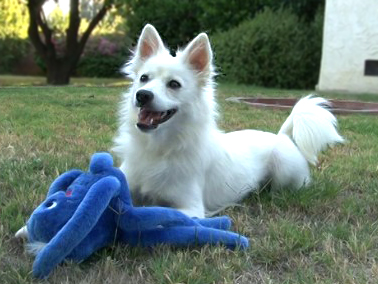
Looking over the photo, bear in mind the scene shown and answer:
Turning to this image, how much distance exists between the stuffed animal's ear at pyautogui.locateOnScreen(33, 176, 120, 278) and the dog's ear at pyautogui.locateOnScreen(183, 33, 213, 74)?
1.32m

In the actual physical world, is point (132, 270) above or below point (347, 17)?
below

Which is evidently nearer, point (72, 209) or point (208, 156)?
point (72, 209)

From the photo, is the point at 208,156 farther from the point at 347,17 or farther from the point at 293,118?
the point at 347,17

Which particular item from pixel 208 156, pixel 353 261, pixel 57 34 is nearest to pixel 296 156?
pixel 208 156

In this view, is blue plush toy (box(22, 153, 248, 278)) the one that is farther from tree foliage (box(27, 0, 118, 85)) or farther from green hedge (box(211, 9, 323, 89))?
tree foliage (box(27, 0, 118, 85))

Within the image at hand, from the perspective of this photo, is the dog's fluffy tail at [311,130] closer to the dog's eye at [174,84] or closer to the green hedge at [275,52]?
the dog's eye at [174,84]

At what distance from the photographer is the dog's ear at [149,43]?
3492 mm

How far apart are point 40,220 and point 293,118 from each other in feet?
7.65

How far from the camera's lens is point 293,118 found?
4.16 meters

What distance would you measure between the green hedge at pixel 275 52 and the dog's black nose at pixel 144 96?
48.8ft

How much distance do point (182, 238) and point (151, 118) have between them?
86 centimetres

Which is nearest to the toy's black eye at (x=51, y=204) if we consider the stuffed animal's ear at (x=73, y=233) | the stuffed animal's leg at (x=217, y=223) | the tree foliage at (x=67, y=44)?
the stuffed animal's ear at (x=73, y=233)

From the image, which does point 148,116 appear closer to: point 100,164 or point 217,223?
point 100,164

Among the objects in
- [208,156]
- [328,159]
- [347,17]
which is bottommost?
[328,159]
